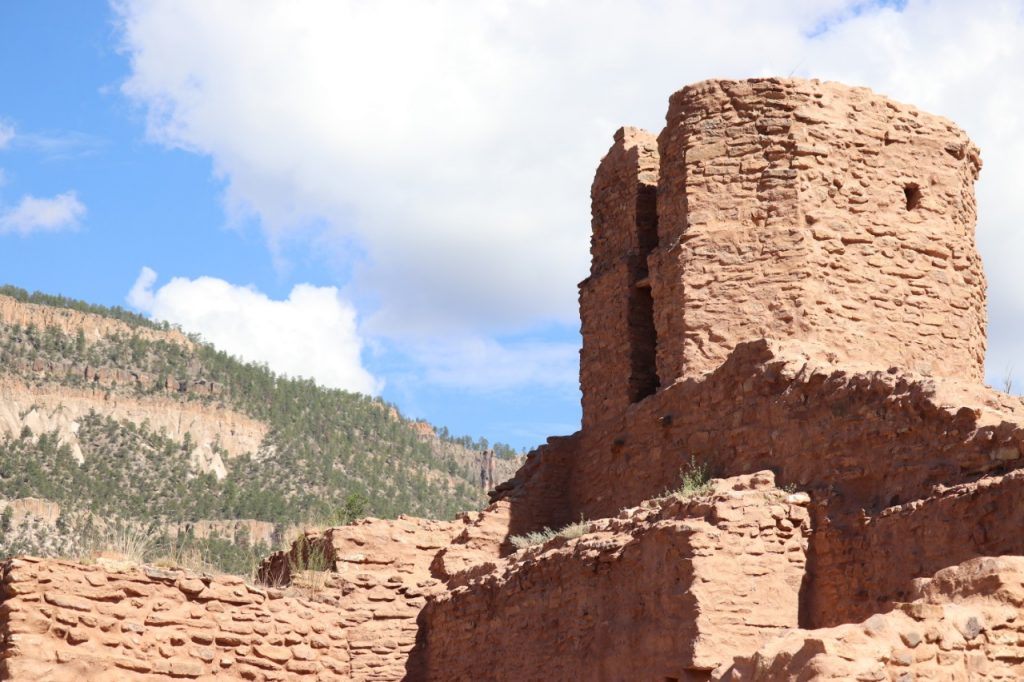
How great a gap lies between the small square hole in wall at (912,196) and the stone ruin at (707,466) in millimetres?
24

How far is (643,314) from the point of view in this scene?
1622cm

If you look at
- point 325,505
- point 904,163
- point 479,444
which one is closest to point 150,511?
point 325,505

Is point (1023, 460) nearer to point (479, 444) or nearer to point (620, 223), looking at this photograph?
point (620, 223)

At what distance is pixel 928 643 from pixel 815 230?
720 centimetres

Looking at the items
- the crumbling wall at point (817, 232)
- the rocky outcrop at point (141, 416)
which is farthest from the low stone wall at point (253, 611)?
the rocky outcrop at point (141, 416)

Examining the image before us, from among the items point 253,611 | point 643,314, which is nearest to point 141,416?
point 643,314

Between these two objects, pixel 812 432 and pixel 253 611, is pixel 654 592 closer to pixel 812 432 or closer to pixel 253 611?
pixel 812 432

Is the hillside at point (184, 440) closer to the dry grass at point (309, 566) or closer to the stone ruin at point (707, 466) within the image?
the dry grass at point (309, 566)

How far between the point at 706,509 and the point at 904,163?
17.4ft

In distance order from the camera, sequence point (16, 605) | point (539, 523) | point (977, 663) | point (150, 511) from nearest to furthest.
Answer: point (977, 663)
point (16, 605)
point (539, 523)
point (150, 511)

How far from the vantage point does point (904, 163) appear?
599 inches

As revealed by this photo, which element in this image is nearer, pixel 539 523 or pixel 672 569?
pixel 672 569

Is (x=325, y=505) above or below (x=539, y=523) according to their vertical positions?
above

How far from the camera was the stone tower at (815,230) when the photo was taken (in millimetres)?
14578
